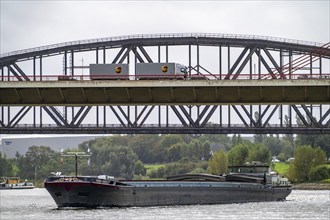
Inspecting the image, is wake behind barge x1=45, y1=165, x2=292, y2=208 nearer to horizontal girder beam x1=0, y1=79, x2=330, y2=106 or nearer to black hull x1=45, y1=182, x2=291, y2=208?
black hull x1=45, y1=182, x2=291, y2=208

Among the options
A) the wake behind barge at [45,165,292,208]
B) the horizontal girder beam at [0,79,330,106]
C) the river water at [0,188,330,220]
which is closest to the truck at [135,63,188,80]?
the horizontal girder beam at [0,79,330,106]

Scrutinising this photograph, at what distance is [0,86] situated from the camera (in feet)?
294

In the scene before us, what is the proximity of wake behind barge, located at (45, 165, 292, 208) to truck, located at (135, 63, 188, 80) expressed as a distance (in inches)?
521

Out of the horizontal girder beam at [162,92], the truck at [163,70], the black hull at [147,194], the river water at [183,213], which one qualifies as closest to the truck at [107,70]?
the truck at [163,70]

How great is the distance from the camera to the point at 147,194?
114000 millimetres

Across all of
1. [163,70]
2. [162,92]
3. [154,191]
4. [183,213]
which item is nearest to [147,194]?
[154,191]

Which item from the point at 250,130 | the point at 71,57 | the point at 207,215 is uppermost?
the point at 71,57

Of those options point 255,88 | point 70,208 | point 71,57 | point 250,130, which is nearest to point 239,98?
point 255,88

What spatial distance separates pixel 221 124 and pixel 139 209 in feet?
143

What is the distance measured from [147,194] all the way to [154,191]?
1.32m

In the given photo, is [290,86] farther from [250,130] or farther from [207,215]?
[250,130]

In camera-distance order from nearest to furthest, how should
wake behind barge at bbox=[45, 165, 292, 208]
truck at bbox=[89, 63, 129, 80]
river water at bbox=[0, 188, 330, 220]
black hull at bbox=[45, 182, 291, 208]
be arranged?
river water at bbox=[0, 188, 330, 220], truck at bbox=[89, 63, 129, 80], black hull at bbox=[45, 182, 291, 208], wake behind barge at bbox=[45, 165, 292, 208]

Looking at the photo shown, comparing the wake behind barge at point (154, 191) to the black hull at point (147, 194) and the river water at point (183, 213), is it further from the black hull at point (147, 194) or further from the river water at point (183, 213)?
the river water at point (183, 213)

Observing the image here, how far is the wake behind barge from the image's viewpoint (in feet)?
358
